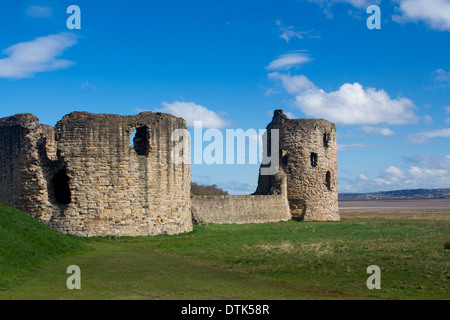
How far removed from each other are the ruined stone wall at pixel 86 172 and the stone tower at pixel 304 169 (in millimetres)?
16794

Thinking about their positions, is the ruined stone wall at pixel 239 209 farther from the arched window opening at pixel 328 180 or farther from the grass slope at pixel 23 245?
the grass slope at pixel 23 245

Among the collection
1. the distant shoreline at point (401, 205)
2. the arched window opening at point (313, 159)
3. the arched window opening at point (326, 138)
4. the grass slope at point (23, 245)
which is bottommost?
the distant shoreline at point (401, 205)

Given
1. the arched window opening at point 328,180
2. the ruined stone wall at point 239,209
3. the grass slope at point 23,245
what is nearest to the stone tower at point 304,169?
the arched window opening at point 328,180

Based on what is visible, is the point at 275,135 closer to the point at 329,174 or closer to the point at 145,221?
the point at 329,174

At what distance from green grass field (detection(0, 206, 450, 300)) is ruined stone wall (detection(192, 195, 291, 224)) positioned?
10.3 meters

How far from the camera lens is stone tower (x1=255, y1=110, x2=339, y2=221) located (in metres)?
38.7

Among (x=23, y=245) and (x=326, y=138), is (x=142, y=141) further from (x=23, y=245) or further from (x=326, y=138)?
(x=326, y=138)

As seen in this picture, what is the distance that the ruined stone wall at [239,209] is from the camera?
105 feet

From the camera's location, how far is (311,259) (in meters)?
15.5

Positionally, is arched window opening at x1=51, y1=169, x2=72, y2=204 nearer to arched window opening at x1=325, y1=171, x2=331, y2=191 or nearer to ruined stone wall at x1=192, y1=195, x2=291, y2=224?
ruined stone wall at x1=192, y1=195, x2=291, y2=224

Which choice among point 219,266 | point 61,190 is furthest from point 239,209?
point 219,266

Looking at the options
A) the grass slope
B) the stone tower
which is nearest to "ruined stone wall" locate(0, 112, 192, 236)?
the grass slope
